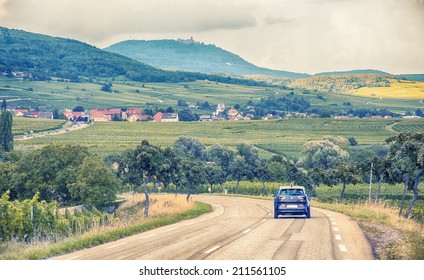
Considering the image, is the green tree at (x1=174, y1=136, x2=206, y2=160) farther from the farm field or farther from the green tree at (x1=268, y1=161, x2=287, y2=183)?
the green tree at (x1=268, y1=161, x2=287, y2=183)

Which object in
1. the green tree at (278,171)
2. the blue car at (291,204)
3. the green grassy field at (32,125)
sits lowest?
the green tree at (278,171)

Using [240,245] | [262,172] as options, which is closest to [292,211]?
[240,245]

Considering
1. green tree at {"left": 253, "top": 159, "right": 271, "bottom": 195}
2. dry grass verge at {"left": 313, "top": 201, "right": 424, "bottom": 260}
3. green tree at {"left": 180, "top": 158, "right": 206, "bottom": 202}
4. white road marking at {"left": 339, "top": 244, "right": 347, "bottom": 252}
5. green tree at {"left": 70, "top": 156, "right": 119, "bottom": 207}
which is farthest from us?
green tree at {"left": 253, "top": 159, "right": 271, "bottom": 195}

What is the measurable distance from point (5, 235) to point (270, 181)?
9309 cm

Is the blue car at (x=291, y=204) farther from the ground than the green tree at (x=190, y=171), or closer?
farther from the ground

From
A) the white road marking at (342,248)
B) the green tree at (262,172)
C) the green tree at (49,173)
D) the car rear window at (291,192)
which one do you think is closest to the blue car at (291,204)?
the car rear window at (291,192)

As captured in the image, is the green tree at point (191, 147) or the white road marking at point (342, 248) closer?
the white road marking at point (342, 248)

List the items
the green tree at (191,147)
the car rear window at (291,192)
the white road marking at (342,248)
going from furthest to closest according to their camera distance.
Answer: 1. the green tree at (191,147)
2. the car rear window at (291,192)
3. the white road marking at (342,248)

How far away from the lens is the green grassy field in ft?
554

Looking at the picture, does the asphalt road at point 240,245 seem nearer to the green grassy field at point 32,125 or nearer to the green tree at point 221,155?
the green tree at point 221,155

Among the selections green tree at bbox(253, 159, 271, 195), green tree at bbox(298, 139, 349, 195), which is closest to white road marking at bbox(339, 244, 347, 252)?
green tree at bbox(253, 159, 271, 195)

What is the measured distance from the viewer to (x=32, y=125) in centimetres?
17612

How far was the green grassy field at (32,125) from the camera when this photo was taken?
16875 cm
